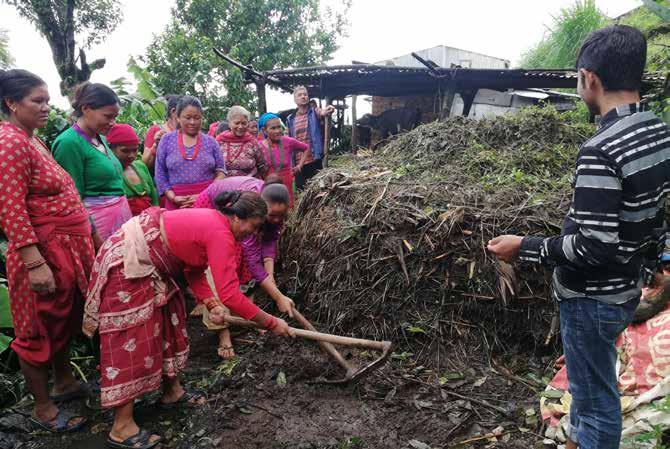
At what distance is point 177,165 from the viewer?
3.71 meters

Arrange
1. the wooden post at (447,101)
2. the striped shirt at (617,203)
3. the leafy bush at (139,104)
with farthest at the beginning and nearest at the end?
1. the wooden post at (447,101)
2. the leafy bush at (139,104)
3. the striped shirt at (617,203)

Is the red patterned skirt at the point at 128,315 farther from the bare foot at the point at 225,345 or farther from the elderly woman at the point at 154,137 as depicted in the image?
the elderly woman at the point at 154,137

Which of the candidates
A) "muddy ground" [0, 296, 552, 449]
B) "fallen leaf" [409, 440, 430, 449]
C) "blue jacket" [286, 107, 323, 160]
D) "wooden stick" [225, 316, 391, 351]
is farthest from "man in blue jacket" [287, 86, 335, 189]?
"fallen leaf" [409, 440, 430, 449]

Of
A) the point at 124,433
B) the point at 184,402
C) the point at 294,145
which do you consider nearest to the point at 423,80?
the point at 294,145

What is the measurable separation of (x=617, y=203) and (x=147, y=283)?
221 cm

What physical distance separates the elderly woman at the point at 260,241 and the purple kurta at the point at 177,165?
628mm

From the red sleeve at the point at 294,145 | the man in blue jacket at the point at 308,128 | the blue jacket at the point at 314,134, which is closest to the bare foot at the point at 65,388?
the red sleeve at the point at 294,145

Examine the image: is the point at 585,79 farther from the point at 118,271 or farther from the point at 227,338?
the point at 227,338

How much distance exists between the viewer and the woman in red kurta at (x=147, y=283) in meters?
2.20

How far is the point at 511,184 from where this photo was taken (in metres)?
3.52

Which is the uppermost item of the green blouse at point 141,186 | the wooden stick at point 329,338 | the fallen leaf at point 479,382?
the green blouse at point 141,186

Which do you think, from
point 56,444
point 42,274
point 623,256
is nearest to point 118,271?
point 42,274

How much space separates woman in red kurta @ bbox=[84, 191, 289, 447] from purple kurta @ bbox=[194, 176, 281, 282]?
0.64m

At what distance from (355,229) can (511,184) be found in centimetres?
138
